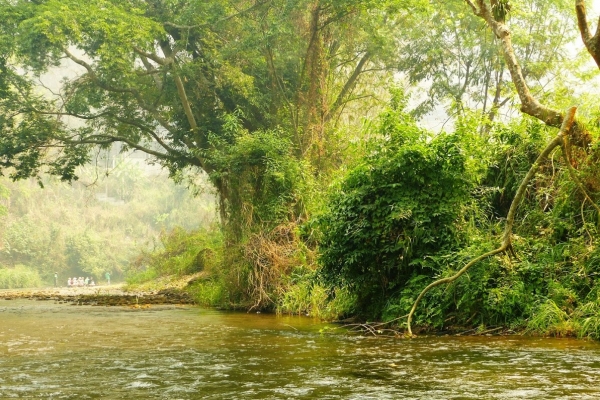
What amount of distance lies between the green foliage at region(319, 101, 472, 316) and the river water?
1.46 m

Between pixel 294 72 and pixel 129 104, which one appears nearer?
pixel 294 72

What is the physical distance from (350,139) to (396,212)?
7.38m

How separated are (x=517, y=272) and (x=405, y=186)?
248cm

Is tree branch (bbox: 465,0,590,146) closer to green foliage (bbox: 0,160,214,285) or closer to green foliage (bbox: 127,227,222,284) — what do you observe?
green foliage (bbox: 127,227,222,284)

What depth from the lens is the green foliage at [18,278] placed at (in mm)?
54250

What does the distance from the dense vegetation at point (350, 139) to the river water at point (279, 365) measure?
151cm

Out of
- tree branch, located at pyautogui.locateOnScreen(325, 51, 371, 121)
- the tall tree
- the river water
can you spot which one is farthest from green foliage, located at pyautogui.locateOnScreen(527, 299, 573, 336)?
tree branch, located at pyautogui.locateOnScreen(325, 51, 371, 121)

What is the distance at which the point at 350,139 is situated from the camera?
19.7 m

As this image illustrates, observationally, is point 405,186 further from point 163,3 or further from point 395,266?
point 163,3

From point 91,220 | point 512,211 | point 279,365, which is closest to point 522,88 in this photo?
point 512,211

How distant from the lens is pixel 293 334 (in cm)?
1227

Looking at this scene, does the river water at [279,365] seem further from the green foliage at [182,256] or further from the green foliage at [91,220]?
the green foliage at [91,220]

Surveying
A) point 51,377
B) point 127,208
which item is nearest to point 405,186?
point 51,377

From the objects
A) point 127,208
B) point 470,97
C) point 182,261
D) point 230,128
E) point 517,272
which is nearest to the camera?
point 517,272
